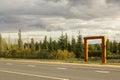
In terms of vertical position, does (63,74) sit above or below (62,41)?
below

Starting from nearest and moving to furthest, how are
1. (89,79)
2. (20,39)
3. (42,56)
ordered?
(89,79), (42,56), (20,39)

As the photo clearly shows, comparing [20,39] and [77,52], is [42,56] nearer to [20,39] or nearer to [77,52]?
[77,52]

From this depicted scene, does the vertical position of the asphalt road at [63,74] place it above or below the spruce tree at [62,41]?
below

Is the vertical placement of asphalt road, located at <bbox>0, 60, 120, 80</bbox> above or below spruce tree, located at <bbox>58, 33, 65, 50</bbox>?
A: below

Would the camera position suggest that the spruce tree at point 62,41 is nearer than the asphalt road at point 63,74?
No

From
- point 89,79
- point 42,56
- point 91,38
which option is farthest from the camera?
point 42,56

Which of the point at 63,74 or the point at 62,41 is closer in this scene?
the point at 63,74

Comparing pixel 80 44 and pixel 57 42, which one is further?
pixel 57 42

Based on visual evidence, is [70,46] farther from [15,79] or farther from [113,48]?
[15,79]

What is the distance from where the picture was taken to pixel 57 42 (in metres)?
129

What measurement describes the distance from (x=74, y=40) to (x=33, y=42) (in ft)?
139

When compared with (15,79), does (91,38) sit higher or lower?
higher

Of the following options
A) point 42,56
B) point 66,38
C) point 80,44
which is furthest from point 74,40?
point 42,56

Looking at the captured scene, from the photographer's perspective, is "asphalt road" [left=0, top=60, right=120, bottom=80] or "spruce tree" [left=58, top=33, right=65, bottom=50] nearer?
"asphalt road" [left=0, top=60, right=120, bottom=80]
